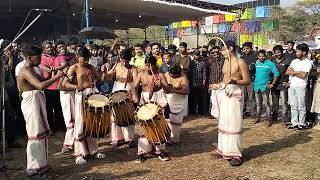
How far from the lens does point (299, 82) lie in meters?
9.19

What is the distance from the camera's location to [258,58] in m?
10.1

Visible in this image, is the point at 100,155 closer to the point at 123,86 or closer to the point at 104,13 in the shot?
the point at 123,86

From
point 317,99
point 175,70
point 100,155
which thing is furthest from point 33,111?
point 317,99

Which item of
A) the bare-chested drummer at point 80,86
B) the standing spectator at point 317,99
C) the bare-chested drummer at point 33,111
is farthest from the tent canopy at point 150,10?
the bare-chested drummer at point 33,111

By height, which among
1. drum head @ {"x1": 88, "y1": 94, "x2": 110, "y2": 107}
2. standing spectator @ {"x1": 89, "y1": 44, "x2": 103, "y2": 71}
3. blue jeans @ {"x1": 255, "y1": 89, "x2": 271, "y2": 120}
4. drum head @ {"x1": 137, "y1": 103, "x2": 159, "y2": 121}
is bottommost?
blue jeans @ {"x1": 255, "y1": 89, "x2": 271, "y2": 120}

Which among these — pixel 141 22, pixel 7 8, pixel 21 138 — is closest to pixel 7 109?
pixel 21 138

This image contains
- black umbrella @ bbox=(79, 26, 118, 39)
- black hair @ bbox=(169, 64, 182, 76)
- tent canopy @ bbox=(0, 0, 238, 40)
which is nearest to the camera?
black hair @ bbox=(169, 64, 182, 76)

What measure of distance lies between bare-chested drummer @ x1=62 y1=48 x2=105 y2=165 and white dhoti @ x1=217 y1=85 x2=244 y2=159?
2.29 metres

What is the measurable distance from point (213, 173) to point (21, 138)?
184 inches

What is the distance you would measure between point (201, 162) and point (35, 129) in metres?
2.81

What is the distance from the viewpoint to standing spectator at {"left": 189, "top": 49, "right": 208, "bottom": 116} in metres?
11.0

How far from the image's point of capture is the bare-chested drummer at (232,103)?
21.9 ft

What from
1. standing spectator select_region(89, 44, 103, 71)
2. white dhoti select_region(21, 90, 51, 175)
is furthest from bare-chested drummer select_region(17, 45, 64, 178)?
standing spectator select_region(89, 44, 103, 71)

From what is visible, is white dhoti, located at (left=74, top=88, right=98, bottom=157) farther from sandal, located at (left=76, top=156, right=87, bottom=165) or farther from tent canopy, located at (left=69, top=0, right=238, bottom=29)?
tent canopy, located at (left=69, top=0, right=238, bottom=29)
